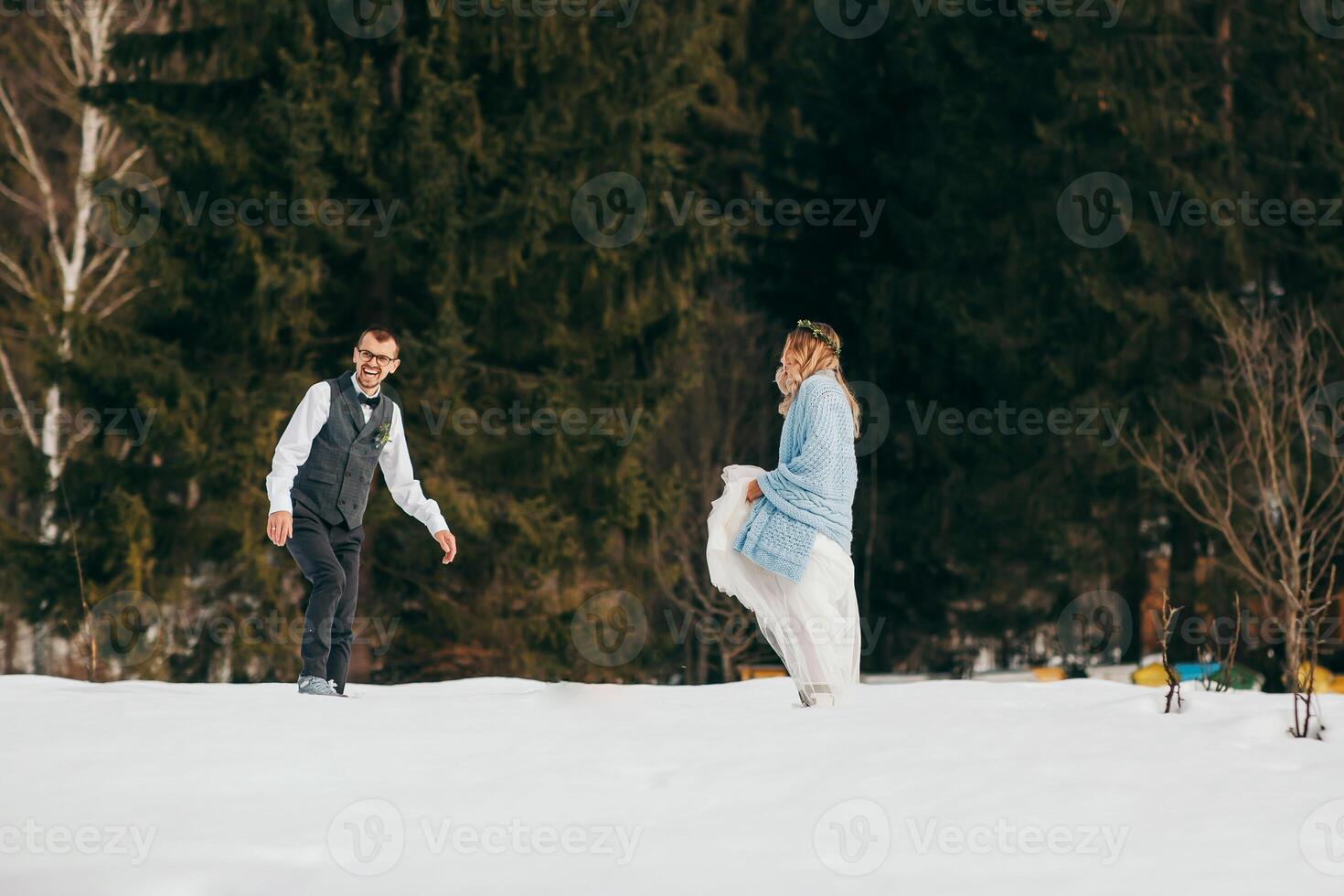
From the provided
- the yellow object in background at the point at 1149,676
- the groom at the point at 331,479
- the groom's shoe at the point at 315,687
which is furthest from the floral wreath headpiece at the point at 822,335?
the yellow object in background at the point at 1149,676

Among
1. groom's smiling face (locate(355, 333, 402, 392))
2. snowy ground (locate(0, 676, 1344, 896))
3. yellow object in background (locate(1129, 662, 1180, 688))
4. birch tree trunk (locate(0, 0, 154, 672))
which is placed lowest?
yellow object in background (locate(1129, 662, 1180, 688))

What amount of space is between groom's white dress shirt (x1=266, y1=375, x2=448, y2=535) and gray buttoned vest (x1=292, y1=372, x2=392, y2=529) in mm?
30

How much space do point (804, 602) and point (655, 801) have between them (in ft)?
6.33

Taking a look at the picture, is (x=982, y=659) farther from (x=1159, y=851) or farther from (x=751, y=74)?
(x=1159, y=851)

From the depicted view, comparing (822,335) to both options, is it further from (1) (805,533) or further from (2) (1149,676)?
(2) (1149,676)

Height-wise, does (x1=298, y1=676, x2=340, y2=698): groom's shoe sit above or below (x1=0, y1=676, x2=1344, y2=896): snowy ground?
below

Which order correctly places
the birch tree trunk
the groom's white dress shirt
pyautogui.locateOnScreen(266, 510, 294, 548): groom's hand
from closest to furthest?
1. pyautogui.locateOnScreen(266, 510, 294, 548): groom's hand
2. the groom's white dress shirt
3. the birch tree trunk

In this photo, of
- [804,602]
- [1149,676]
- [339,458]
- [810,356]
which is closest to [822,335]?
[810,356]

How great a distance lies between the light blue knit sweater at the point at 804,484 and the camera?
654cm

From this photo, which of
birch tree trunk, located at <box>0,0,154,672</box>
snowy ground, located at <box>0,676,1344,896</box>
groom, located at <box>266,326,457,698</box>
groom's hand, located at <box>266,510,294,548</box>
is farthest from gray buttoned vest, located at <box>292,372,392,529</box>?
birch tree trunk, located at <box>0,0,154,672</box>

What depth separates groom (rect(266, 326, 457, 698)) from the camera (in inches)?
268

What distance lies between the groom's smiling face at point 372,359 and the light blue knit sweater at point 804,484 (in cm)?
161

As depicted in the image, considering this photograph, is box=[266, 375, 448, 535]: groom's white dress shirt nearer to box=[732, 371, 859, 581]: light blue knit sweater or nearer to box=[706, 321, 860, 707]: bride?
box=[706, 321, 860, 707]: bride

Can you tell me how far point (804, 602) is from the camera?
21.6 ft
